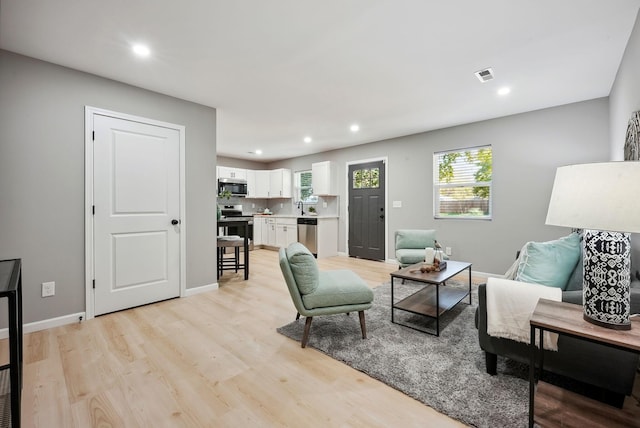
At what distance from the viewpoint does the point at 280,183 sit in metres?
7.34

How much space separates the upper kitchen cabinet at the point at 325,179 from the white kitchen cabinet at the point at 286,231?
0.90 metres

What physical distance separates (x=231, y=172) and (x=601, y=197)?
6.85 metres

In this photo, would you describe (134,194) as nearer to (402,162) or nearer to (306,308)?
(306,308)

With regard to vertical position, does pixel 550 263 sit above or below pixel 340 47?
below

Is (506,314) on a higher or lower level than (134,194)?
lower

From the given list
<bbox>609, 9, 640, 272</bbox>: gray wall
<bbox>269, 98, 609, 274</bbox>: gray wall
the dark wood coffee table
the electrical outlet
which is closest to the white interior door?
the electrical outlet

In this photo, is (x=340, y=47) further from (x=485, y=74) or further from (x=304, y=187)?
(x=304, y=187)

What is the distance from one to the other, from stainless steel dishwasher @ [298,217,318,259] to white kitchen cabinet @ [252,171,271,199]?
5.78ft

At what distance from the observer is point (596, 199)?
3.69ft

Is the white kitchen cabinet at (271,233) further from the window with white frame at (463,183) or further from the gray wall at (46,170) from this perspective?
the gray wall at (46,170)

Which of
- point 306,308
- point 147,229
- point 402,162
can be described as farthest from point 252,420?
point 402,162

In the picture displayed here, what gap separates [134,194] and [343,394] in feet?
9.22

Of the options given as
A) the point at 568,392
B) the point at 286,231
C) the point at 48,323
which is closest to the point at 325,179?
the point at 286,231

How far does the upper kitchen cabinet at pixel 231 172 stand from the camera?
682 cm
